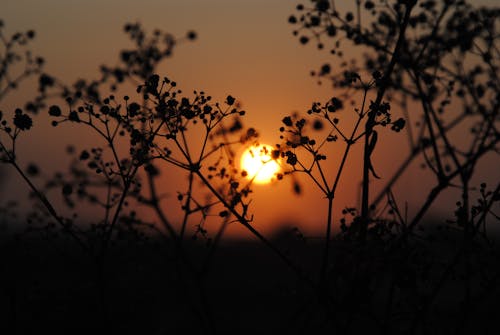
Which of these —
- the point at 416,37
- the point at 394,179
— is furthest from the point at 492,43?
the point at 394,179

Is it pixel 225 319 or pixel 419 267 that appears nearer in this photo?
pixel 419 267

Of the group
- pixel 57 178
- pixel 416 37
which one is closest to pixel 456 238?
pixel 416 37

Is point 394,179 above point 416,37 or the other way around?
the other way around

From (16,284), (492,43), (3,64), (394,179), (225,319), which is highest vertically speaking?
(3,64)

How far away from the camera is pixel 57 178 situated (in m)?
7.20

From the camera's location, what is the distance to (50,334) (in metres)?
9.44

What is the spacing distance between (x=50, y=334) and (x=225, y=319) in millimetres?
4575

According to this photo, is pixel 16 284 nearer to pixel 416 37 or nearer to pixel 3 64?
pixel 3 64

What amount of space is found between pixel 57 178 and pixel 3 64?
82.6 inches

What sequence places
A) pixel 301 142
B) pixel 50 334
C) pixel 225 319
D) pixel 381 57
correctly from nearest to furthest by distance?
pixel 301 142 → pixel 381 57 → pixel 50 334 → pixel 225 319

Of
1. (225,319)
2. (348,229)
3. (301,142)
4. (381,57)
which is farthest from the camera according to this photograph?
(225,319)

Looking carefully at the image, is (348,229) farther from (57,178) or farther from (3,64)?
(3,64)

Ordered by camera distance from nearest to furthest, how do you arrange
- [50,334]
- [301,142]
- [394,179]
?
[301,142] → [394,179] → [50,334]

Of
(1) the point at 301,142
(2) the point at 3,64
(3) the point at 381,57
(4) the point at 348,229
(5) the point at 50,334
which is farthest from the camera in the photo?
(5) the point at 50,334
